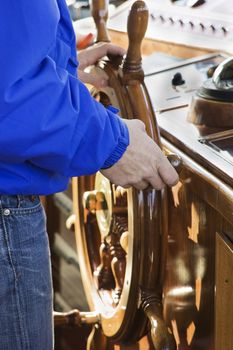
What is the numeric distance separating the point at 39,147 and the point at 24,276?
0.27m

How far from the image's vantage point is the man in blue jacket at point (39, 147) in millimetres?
886

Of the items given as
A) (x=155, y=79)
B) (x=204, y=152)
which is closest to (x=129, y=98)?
(x=204, y=152)

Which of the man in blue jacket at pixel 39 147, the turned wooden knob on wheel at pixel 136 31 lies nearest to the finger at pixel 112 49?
the turned wooden knob on wheel at pixel 136 31

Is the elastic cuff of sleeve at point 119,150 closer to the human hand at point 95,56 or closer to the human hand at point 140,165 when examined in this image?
the human hand at point 140,165

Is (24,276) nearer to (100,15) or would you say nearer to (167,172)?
(167,172)

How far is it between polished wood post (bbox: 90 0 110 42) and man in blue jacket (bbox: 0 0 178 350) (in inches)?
13.3

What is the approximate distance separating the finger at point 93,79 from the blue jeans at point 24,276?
0.30 metres

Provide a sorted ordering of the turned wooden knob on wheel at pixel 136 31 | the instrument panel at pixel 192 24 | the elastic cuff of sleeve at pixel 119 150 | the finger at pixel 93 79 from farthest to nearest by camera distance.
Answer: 1. the instrument panel at pixel 192 24
2. the finger at pixel 93 79
3. the turned wooden knob on wheel at pixel 136 31
4. the elastic cuff of sleeve at pixel 119 150

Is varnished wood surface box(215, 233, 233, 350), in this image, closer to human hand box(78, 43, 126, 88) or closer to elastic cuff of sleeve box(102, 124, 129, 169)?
elastic cuff of sleeve box(102, 124, 129, 169)

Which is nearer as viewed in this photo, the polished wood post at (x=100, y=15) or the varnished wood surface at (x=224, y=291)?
the varnished wood surface at (x=224, y=291)

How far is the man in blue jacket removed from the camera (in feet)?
2.91

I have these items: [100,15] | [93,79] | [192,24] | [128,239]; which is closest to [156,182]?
[128,239]

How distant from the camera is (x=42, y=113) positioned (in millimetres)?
906

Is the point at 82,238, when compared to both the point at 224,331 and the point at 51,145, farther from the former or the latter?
the point at 51,145
